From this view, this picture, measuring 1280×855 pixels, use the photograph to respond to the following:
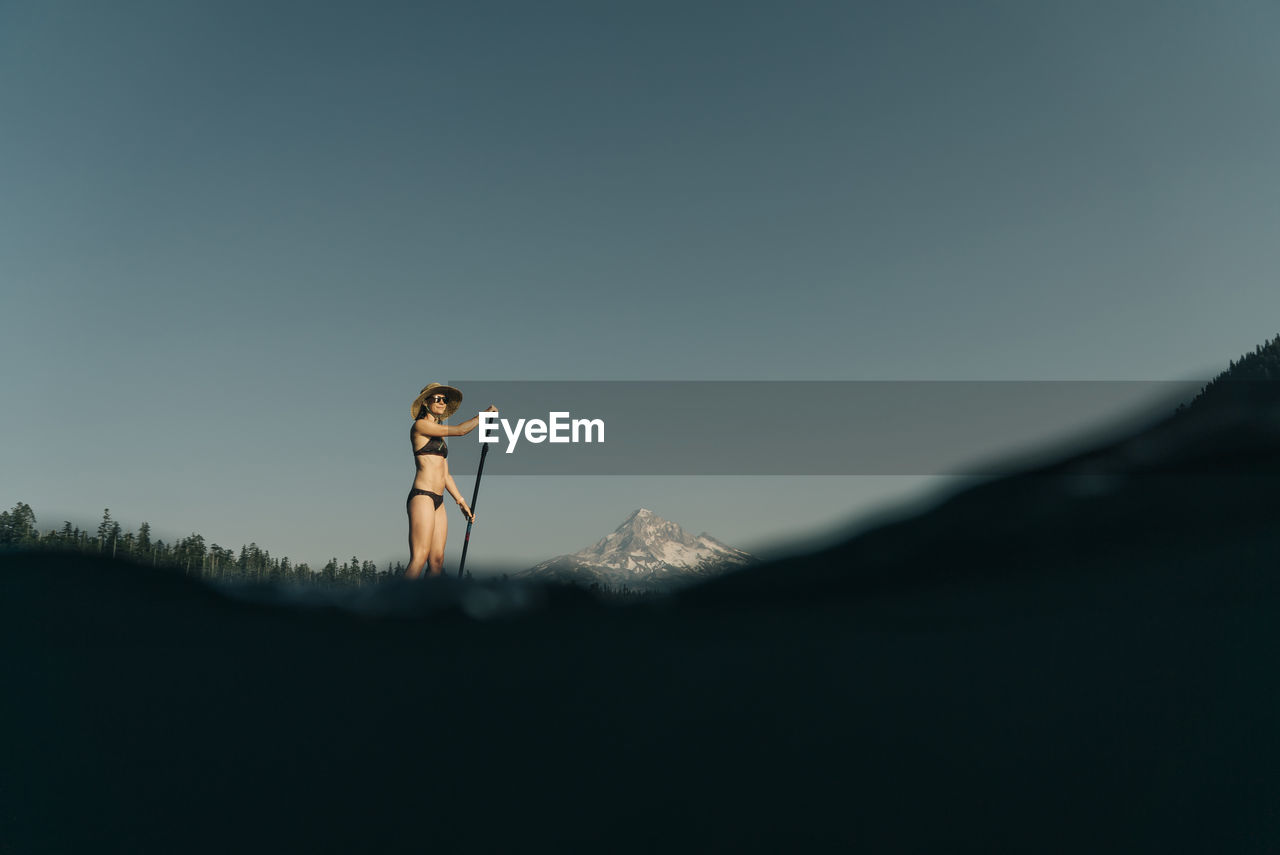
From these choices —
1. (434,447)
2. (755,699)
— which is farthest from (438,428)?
(755,699)

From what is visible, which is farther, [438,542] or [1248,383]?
[1248,383]

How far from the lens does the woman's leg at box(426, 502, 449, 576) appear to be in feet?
27.3

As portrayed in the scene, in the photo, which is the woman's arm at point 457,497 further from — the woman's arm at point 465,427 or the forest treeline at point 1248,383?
the forest treeline at point 1248,383

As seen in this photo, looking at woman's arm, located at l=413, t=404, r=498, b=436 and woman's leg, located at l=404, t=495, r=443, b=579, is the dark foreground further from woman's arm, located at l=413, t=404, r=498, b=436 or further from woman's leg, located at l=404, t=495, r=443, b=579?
woman's arm, located at l=413, t=404, r=498, b=436

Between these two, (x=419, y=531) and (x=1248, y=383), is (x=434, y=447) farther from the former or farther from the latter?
(x=1248, y=383)

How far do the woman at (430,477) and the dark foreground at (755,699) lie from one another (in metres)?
0.56

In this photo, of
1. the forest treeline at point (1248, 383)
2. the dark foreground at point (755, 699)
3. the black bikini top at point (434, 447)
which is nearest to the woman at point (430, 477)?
the black bikini top at point (434, 447)

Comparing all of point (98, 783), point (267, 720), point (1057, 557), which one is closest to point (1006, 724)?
point (1057, 557)

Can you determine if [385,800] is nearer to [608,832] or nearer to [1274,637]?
[608,832]

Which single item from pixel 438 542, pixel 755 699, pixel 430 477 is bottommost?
pixel 755 699

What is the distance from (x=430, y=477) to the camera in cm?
841

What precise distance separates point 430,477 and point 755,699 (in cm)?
556

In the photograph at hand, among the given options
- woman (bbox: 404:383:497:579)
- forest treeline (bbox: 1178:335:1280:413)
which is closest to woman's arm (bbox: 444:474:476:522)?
woman (bbox: 404:383:497:579)

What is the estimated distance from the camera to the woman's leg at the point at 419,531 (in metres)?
8.18
